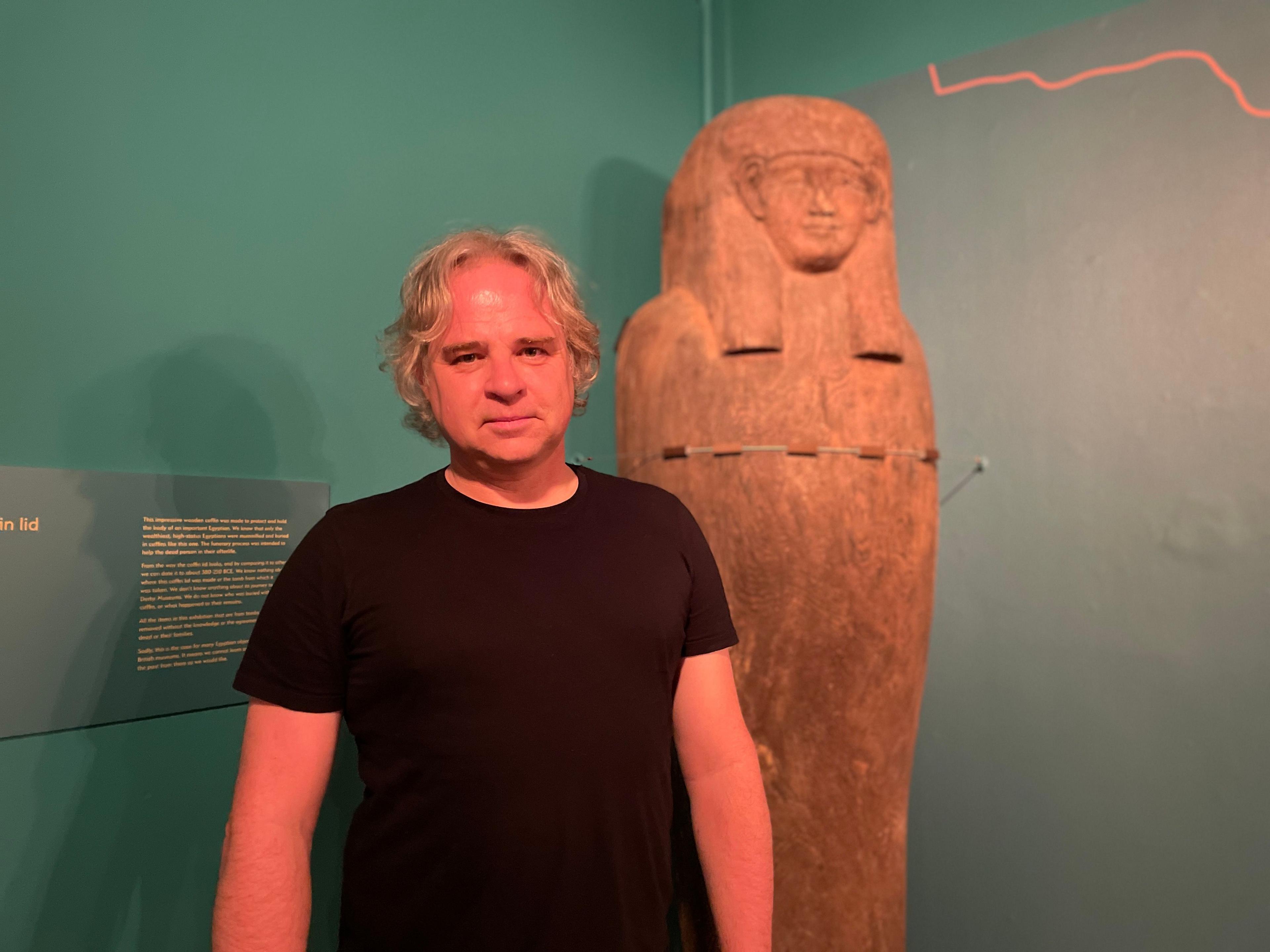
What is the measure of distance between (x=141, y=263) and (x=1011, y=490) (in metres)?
2.18

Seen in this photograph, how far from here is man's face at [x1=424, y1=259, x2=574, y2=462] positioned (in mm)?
1264

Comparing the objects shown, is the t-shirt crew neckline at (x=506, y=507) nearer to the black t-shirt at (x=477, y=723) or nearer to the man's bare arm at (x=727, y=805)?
the black t-shirt at (x=477, y=723)

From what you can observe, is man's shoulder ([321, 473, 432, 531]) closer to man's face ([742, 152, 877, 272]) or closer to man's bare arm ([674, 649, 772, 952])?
man's bare arm ([674, 649, 772, 952])

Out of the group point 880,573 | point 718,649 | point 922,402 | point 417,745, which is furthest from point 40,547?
point 922,402

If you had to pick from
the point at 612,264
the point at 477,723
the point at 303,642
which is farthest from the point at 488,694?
the point at 612,264

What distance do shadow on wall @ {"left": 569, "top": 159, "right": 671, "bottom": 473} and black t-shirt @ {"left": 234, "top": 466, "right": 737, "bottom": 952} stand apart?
132cm

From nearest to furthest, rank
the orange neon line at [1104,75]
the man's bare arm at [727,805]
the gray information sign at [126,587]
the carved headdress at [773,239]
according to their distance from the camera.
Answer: the man's bare arm at [727,805], the gray information sign at [126,587], the carved headdress at [773,239], the orange neon line at [1104,75]

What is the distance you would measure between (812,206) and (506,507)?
3.54ft

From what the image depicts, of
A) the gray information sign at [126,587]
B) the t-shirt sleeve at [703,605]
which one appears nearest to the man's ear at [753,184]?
the t-shirt sleeve at [703,605]

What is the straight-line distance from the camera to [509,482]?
133cm

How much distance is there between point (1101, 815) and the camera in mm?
2270

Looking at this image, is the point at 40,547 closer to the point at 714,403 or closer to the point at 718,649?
the point at 718,649

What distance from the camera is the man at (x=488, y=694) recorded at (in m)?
1.17

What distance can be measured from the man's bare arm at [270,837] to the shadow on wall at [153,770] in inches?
22.0
